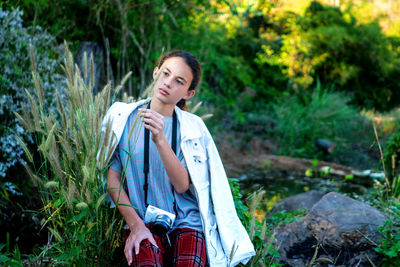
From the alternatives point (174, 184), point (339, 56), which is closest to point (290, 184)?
point (174, 184)

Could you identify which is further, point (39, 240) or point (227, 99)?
point (227, 99)

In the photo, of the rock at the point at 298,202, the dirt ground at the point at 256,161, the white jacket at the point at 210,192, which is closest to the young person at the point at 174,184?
the white jacket at the point at 210,192

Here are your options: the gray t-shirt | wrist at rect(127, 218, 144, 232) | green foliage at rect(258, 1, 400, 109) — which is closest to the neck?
the gray t-shirt

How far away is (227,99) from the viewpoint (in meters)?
7.94

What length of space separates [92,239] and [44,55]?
2733 millimetres

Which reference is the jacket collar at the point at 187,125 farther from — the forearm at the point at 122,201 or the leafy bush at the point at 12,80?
the leafy bush at the point at 12,80

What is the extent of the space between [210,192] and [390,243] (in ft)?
4.69

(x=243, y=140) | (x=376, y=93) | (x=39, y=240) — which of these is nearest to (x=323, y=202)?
(x=39, y=240)

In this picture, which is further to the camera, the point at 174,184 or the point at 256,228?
the point at 256,228

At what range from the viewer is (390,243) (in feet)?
8.98

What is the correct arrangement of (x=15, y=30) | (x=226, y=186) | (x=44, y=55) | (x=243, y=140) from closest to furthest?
1. (x=226, y=186)
2. (x=15, y=30)
3. (x=44, y=55)
4. (x=243, y=140)

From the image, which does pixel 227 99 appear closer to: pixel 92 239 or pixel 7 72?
pixel 7 72

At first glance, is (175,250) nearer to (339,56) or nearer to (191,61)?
(191,61)

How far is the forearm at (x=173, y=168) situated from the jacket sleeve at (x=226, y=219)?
16 centimetres
